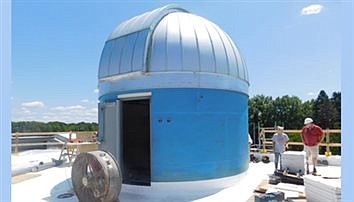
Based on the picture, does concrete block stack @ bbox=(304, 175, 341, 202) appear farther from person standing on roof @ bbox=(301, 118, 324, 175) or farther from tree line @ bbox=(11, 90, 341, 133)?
→ tree line @ bbox=(11, 90, 341, 133)

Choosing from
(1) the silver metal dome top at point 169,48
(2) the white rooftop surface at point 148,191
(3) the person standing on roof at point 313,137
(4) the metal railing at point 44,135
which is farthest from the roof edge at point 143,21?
(4) the metal railing at point 44,135

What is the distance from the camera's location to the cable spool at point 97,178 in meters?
6.00

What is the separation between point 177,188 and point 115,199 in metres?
1.70

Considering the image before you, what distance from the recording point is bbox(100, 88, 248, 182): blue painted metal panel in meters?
7.57

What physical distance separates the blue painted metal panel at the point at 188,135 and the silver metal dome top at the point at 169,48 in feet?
2.15

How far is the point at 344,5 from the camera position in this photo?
1.08m

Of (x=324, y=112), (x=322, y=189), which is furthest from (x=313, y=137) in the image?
(x=324, y=112)

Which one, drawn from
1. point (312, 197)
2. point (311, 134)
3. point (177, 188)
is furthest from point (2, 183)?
point (311, 134)

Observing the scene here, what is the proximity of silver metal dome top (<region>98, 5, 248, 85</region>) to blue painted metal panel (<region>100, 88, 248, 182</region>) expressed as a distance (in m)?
0.66

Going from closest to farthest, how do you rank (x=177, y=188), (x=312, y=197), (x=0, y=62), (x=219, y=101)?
(x=0, y=62)
(x=312, y=197)
(x=177, y=188)
(x=219, y=101)

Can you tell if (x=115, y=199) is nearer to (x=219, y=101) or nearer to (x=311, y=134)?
(x=219, y=101)

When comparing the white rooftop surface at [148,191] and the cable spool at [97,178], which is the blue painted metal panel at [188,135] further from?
the cable spool at [97,178]

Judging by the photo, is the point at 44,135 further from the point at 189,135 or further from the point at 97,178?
the point at 97,178

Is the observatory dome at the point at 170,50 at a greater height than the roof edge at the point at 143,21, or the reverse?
→ the roof edge at the point at 143,21
